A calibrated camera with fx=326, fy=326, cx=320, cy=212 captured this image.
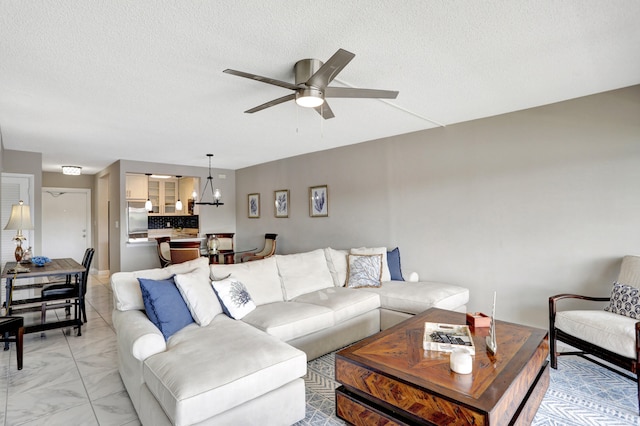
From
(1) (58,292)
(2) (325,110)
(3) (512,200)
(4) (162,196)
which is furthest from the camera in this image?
(4) (162,196)

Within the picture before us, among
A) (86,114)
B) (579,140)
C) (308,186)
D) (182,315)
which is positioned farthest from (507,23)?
(308,186)

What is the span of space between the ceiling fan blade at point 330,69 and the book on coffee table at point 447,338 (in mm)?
1854

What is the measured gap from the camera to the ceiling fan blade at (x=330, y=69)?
178 centimetres

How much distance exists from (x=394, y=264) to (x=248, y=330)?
8.19 ft

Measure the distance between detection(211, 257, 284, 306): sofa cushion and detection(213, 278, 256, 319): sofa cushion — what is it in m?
0.18

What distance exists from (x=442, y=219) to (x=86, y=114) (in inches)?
169

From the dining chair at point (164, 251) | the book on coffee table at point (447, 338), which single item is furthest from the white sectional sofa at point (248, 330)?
the dining chair at point (164, 251)

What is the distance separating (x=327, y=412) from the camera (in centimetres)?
226

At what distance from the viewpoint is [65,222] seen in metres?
8.06

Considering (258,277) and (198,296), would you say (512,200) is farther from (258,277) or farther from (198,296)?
(198,296)

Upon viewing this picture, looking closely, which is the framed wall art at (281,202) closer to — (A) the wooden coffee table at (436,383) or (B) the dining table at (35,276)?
(B) the dining table at (35,276)

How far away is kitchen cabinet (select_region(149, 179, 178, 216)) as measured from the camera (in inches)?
354

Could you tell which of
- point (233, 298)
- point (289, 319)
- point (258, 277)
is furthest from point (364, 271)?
point (233, 298)

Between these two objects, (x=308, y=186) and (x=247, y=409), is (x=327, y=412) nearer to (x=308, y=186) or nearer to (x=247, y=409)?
(x=247, y=409)
